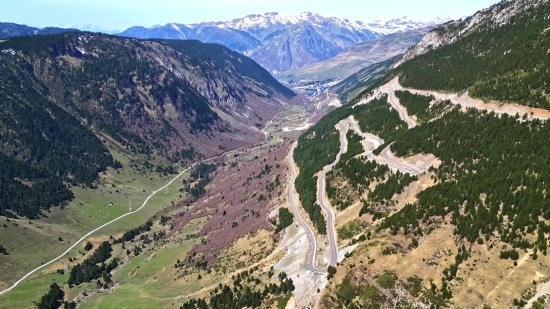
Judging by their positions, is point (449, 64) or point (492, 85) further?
point (449, 64)

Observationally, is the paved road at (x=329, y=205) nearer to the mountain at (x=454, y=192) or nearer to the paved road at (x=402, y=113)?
the mountain at (x=454, y=192)

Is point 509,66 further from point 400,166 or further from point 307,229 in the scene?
point 307,229

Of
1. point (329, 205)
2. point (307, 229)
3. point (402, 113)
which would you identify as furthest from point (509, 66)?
point (307, 229)

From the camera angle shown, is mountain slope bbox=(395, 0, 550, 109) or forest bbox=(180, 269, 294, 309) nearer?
forest bbox=(180, 269, 294, 309)

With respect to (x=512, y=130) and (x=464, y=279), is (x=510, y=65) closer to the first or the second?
(x=512, y=130)

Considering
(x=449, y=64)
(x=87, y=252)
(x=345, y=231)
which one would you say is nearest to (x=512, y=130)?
(x=345, y=231)

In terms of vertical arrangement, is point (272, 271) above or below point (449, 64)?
below

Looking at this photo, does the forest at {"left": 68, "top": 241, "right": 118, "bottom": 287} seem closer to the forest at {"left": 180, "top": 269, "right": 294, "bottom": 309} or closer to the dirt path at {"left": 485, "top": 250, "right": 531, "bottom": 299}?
the forest at {"left": 180, "top": 269, "right": 294, "bottom": 309}

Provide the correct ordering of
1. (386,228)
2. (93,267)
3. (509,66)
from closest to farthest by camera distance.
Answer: (386,228)
(509,66)
(93,267)

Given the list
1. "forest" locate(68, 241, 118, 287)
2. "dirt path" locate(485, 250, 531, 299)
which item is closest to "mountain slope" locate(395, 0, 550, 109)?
"dirt path" locate(485, 250, 531, 299)

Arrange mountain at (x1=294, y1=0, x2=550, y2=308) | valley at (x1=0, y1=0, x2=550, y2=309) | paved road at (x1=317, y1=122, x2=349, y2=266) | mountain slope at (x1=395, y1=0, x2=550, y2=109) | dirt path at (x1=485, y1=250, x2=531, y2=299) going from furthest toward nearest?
mountain slope at (x1=395, y1=0, x2=550, y2=109), paved road at (x1=317, y1=122, x2=349, y2=266), valley at (x1=0, y1=0, x2=550, y2=309), mountain at (x1=294, y1=0, x2=550, y2=308), dirt path at (x1=485, y1=250, x2=531, y2=299)

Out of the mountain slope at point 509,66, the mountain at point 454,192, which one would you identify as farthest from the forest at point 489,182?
the mountain slope at point 509,66
